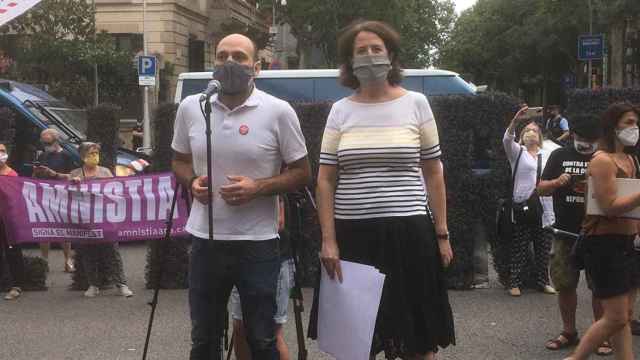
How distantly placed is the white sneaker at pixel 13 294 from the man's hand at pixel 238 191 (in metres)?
6.51

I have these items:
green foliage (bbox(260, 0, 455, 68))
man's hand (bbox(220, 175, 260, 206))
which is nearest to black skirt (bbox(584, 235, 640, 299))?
man's hand (bbox(220, 175, 260, 206))

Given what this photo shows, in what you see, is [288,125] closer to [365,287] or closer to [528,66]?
[365,287]

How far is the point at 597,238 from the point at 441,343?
1.71 m

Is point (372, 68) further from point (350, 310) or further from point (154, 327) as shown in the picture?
point (154, 327)

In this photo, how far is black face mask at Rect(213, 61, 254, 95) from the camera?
4.77m

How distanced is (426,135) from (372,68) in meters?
0.43

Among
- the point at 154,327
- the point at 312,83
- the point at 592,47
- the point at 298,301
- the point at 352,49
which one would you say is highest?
the point at 592,47

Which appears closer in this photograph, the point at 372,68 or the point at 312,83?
the point at 372,68

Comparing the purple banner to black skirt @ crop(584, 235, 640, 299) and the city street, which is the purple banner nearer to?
the city street

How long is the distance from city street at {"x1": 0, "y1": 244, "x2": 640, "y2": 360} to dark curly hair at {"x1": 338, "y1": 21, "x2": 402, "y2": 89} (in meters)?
2.99

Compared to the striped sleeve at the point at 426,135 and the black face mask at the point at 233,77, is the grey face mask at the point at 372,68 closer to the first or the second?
the striped sleeve at the point at 426,135

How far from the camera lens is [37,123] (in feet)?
51.3

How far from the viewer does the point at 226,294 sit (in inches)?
192

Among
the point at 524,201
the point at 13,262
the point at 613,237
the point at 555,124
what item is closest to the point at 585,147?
the point at 613,237
